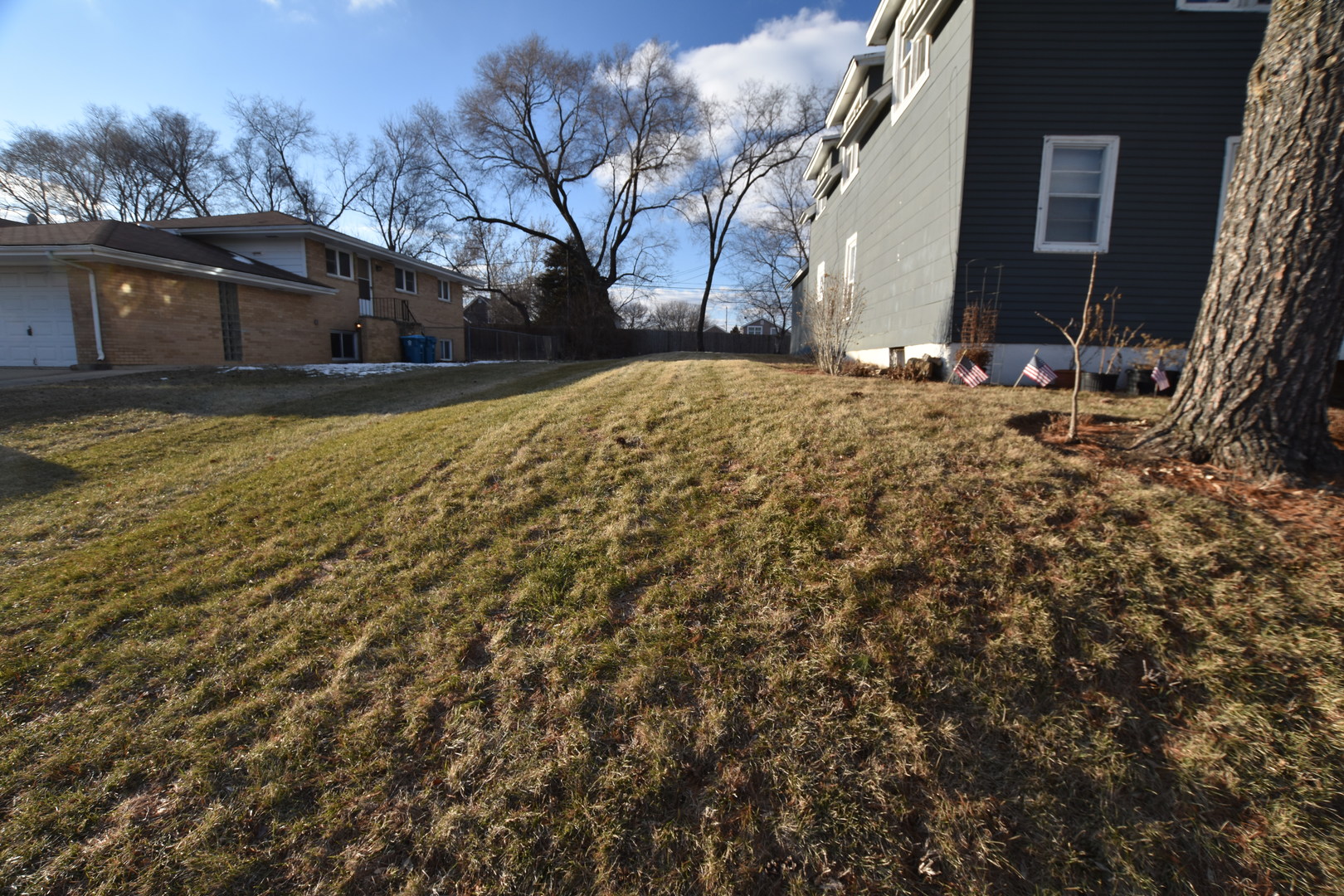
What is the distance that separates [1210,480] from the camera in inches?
125

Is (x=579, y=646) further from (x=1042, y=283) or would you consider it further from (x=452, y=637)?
(x=1042, y=283)

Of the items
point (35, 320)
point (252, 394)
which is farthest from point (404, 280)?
point (252, 394)

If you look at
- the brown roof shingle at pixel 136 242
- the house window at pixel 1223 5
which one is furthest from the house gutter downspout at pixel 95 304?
the house window at pixel 1223 5

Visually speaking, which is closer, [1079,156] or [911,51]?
[1079,156]

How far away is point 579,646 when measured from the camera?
2615 mm

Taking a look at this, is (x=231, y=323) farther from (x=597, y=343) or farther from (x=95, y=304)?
(x=597, y=343)

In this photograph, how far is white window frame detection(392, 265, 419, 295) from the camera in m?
22.2

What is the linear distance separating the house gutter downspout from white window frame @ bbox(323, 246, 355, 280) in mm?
6421

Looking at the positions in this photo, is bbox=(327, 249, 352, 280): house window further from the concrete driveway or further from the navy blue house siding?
the navy blue house siding

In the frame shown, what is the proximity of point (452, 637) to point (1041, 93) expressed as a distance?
9409 millimetres

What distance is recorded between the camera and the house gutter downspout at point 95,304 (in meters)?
12.6

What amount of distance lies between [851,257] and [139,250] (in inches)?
672

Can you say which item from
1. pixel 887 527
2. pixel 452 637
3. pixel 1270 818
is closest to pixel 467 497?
pixel 452 637

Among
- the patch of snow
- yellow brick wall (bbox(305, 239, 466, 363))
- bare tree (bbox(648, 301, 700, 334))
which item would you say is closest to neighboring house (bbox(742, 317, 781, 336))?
bare tree (bbox(648, 301, 700, 334))
